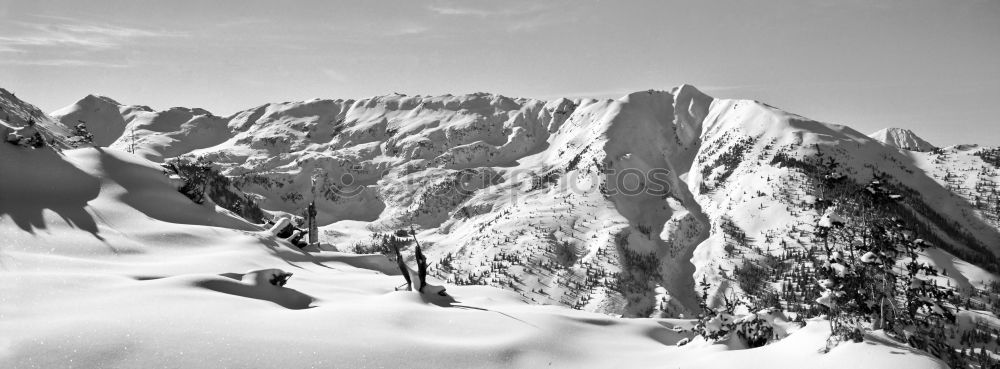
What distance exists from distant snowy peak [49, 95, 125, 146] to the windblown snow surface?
1246 millimetres

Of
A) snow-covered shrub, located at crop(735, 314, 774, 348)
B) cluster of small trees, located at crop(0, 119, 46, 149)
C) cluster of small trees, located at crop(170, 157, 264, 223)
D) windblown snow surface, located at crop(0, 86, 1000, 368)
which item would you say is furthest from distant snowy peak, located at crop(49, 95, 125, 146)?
snow-covered shrub, located at crop(735, 314, 774, 348)

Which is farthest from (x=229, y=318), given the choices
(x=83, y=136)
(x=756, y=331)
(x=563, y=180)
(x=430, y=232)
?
(x=563, y=180)

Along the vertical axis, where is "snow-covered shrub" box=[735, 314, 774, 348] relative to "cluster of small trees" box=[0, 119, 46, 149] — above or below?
below

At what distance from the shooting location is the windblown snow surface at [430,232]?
9.68m

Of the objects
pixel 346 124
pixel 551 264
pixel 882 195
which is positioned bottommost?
pixel 551 264

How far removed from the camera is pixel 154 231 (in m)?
20.5

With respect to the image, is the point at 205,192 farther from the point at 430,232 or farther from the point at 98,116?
the point at 98,116

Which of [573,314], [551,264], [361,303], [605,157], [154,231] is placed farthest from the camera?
[605,157]

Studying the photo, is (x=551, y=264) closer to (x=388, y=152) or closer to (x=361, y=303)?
(x=361, y=303)

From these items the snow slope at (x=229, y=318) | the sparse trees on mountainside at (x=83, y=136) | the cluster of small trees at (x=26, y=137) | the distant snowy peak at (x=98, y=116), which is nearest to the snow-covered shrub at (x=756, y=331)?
the snow slope at (x=229, y=318)

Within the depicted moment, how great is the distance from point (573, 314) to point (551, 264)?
6210 cm

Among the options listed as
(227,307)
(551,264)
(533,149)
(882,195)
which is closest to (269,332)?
(227,307)

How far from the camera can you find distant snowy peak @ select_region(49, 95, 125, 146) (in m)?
172

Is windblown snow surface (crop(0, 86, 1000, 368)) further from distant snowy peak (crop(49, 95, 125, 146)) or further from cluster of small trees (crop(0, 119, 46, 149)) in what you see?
distant snowy peak (crop(49, 95, 125, 146))
